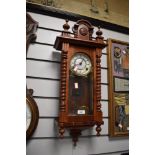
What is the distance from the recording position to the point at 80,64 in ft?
5.12

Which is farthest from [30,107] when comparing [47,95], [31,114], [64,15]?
[64,15]

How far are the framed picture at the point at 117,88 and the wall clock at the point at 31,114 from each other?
0.70 meters

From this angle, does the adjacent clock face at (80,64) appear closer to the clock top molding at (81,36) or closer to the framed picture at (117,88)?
the clock top molding at (81,36)

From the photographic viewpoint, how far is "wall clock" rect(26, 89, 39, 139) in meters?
1.39

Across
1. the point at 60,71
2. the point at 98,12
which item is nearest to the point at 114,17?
the point at 98,12

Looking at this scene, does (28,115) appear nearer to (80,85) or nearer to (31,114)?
(31,114)

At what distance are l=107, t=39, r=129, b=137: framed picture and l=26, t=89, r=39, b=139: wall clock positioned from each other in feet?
2.30

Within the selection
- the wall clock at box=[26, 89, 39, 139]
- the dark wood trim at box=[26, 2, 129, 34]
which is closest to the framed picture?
the dark wood trim at box=[26, 2, 129, 34]

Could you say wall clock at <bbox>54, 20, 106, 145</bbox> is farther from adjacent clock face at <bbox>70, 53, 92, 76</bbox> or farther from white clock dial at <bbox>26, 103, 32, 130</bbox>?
white clock dial at <bbox>26, 103, 32, 130</bbox>
